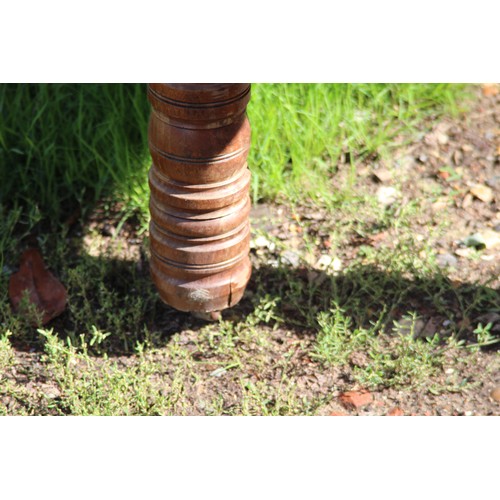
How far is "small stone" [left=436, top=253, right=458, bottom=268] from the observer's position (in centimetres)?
340

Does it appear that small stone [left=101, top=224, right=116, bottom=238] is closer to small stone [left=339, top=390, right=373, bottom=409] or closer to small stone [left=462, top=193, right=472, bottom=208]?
small stone [left=339, top=390, right=373, bottom=409]

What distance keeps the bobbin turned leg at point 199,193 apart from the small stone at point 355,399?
1.60ft

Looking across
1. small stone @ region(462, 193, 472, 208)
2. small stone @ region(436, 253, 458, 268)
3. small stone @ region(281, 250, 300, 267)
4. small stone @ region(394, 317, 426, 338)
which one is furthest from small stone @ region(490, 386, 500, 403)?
small stone @ region(462, 193, 472, 208)

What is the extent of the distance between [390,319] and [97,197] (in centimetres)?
127

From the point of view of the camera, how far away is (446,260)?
342 centimetres

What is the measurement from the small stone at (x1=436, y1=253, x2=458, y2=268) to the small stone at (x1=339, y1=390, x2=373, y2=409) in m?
0.72

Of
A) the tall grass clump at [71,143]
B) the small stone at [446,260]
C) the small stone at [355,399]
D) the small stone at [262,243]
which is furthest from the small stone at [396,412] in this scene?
the tall grass clump at [71,143]

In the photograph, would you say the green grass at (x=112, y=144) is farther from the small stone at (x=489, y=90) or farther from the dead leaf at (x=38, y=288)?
the small stone at (x=489, y=90)

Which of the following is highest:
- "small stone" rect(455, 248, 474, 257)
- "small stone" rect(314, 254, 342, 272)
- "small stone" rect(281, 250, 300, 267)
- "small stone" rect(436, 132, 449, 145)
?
"small stone" rect(436, 132, 449, 145)

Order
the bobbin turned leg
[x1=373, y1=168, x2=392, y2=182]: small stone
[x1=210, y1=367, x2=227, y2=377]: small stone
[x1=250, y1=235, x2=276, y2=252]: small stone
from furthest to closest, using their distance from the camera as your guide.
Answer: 1. [x1=373, y1=168, x2=392, y2=182]: small stone
2. [x1=250, y1=235, x2=276, y2=252]: small stone
3. [x1=210, y1=367, x2=227, y2=377]: small stone
4. the bobbin turned leg

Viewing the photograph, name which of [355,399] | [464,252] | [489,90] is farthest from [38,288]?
[489,90]

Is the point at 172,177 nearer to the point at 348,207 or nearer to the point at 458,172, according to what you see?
the point at 348,207

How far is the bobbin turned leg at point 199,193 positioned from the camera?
2.47m

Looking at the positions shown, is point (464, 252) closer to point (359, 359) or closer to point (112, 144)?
point (359, 359)
